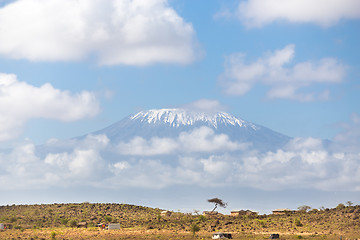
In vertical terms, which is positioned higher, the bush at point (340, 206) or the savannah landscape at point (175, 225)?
the bush at point (340, 206)

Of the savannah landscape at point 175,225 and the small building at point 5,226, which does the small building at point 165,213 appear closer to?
the savannah landscape at point 175,225

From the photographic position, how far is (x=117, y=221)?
434ft

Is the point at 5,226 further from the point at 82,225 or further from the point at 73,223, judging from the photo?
the point at 82,225

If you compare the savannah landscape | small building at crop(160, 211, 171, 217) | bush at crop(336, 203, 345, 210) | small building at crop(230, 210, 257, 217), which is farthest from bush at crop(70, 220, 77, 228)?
bush at crop(336, 203, 345, 210)

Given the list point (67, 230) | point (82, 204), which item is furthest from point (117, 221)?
point (82, 204)

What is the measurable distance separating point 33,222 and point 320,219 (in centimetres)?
6535

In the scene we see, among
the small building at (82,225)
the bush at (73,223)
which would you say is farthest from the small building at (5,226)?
the small building at (82,225)

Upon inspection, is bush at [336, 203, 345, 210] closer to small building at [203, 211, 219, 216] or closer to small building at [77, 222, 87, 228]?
small building at [203, 211, 219, 216]

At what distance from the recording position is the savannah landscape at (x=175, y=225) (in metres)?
101

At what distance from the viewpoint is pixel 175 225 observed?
117 meters

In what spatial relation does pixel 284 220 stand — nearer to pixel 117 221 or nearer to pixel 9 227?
pixel 117 221

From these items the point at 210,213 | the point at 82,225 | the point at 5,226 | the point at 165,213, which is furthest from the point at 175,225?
the point at 5,226

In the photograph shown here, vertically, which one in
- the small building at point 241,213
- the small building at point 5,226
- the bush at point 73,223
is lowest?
the small building at point 5,226

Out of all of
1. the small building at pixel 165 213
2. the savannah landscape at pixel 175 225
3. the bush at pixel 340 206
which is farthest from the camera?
the small building at pixel 165 213
